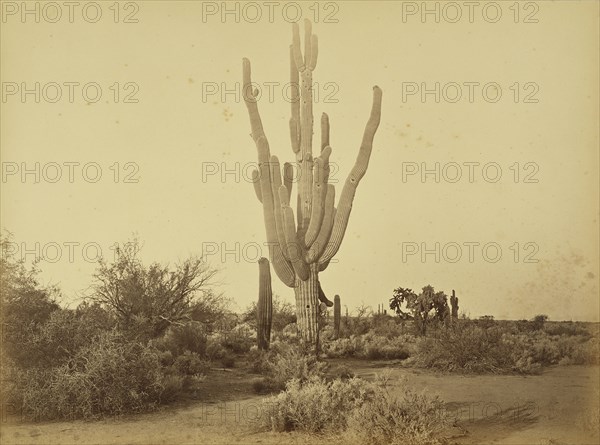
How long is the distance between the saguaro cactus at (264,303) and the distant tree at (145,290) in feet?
4.59

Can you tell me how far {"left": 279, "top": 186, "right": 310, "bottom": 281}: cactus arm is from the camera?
12.5 metres

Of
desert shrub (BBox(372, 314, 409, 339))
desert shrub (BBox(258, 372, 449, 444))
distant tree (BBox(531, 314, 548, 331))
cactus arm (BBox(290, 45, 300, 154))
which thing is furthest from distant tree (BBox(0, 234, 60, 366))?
distant tree (BBox(531, 314, 548, 331))

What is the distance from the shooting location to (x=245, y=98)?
13.1 m

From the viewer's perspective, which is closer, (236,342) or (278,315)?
(236,342)

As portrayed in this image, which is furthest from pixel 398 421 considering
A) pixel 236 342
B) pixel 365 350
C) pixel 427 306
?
pixel 427 306

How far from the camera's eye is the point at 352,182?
13.1 meters

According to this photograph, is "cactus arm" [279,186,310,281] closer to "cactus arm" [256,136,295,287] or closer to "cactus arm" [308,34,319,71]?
"cactus arm" [256,136,295,287]

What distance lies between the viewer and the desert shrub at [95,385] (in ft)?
30.2

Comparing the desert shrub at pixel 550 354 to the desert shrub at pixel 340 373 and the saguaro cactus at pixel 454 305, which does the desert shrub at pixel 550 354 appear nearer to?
the desert shrub at pixel 340 373

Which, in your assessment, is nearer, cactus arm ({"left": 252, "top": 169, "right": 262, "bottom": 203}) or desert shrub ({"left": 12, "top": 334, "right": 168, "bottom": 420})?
desert shrub ({"left": 12, "top": 334, "right": 168, "bottom": 420})

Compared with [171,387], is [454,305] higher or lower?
higher

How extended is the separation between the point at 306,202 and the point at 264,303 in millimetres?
3055

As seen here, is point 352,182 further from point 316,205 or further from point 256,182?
point 256,182

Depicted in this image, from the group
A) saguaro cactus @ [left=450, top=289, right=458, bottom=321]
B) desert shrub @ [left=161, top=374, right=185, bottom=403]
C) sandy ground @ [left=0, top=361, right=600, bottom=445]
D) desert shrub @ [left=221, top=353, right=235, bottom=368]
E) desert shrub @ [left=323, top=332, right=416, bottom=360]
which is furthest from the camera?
saguaro cactus @ [left=450, top=289, right=458, bottom=321]
